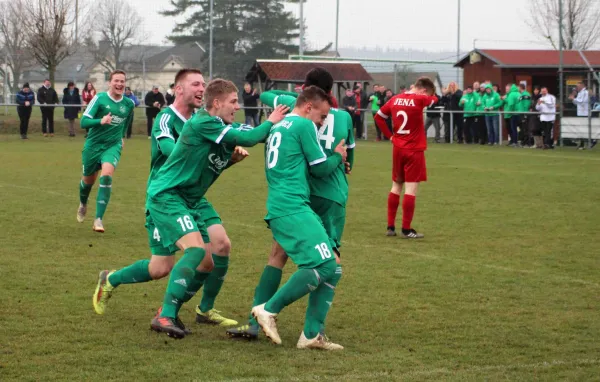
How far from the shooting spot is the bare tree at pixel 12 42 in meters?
40.7

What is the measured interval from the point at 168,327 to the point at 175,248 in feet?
1.82

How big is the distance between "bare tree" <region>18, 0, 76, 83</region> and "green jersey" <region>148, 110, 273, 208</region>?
1222 inches

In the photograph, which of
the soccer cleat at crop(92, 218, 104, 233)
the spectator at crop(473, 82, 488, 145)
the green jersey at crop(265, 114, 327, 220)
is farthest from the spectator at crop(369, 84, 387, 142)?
Result: the green jersey at crop(265, 114, 327, 220)

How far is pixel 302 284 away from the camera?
6.06 m

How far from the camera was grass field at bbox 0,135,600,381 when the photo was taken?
18.8 feet

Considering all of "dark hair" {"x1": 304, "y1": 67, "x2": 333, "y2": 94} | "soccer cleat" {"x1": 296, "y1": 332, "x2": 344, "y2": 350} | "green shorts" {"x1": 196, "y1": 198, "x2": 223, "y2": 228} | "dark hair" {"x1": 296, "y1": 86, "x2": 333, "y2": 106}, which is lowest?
"soccer cleat" {"x1": 296, "y1": 332, "x2": 344, "y2": 350}

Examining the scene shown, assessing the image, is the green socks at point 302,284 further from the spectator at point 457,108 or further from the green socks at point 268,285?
the spectator at point 457,108

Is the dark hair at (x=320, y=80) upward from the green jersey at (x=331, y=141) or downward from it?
upward

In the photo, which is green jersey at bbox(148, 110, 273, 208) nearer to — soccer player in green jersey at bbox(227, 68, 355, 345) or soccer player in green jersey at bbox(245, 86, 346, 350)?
soccer player in green jersey at bbox(245, 86, 346, 350)

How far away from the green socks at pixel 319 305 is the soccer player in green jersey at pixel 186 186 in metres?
0.83

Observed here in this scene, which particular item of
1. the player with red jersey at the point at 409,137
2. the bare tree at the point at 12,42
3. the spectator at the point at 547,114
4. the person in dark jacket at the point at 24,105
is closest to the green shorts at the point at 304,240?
the player with red jersey at the point at 409,137

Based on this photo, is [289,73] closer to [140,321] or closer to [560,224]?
[560,224]

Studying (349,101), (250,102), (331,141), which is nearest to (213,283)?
(331,141)

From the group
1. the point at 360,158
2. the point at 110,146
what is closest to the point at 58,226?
the point at 110,146
